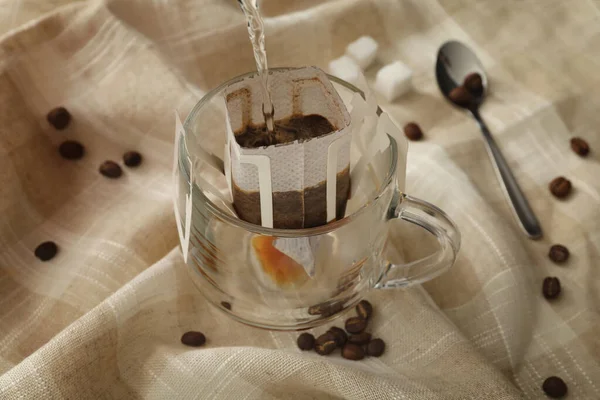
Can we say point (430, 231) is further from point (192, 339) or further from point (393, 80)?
point (393, 80)

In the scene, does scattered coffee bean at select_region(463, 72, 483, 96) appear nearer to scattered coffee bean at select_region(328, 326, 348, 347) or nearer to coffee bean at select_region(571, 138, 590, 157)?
coffee bean at select_region(571, 138, 590, 157)

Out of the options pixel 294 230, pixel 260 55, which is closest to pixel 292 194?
A: pixel 294 230

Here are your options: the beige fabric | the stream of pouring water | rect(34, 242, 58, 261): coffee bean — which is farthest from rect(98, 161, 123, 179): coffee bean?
the stream of pouring water

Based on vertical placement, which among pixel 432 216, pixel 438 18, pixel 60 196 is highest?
pixel 438 18

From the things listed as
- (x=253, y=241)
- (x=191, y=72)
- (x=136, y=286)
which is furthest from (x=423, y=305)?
(x=191, y=72)

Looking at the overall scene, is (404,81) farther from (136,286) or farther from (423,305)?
(136,286)
